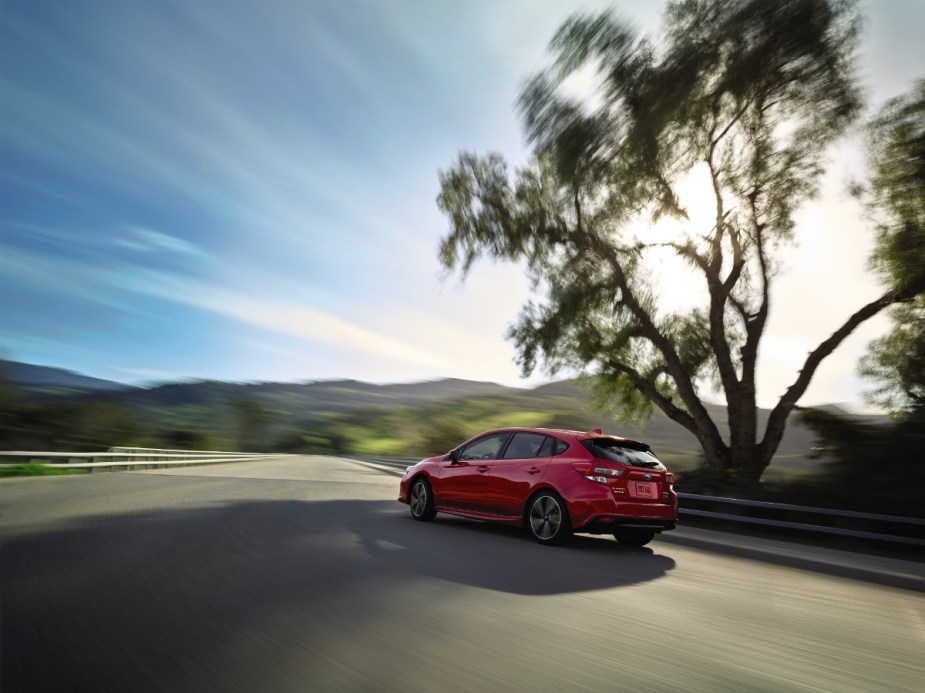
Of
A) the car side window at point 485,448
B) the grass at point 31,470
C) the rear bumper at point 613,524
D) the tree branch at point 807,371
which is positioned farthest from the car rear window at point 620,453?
the grass at point 31,470

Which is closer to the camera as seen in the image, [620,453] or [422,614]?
[422,614]

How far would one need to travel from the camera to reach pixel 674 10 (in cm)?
1655

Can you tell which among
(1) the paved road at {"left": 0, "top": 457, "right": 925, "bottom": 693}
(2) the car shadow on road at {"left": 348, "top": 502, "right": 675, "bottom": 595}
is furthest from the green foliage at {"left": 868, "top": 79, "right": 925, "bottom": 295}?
(2) the car shadow on road at {"left": 348, "top": 502, "right": 675, "bottom": 595}

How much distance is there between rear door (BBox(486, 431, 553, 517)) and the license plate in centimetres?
116

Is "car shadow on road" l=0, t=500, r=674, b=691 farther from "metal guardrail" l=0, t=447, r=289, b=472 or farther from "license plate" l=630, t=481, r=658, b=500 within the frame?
"metal guardrail" l=0, t=447, r=289, b=472

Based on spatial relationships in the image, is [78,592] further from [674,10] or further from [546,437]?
[674,10]

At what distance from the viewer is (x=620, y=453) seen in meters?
9.12

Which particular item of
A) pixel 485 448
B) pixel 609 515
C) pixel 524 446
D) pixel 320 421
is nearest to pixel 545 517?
pixel 609 515

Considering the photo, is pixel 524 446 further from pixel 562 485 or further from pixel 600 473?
pixel 600 473

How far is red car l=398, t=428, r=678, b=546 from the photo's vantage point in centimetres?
858

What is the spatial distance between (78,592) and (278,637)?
193 cm

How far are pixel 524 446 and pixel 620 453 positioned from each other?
4.66ft

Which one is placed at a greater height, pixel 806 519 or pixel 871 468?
pixel 871 468

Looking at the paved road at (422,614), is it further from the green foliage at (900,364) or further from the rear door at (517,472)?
the green foliage at (900,364)
